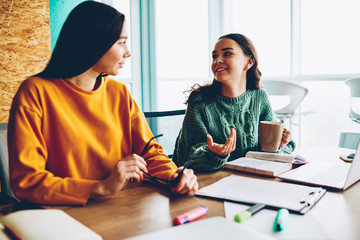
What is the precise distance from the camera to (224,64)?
1655mm

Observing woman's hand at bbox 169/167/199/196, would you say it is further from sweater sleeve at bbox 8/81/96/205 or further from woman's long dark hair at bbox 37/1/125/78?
woman's long dark hair at bbox 37/1/125/78

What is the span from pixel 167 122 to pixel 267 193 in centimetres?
86

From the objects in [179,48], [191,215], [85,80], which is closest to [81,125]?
A: [85,80]

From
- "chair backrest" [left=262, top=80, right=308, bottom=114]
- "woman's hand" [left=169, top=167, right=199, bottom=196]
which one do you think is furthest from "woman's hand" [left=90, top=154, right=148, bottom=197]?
"chair backrest" [left=262, top=80, right=308, bottom=114]

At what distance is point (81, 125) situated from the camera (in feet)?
3.69

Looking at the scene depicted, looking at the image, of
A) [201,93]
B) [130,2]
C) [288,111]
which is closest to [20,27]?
[130,2]

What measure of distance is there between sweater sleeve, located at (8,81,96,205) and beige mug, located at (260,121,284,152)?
0.70m

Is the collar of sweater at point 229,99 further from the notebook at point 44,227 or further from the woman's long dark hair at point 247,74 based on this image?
the notebook at point 44,227

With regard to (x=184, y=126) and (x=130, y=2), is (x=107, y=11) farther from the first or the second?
(x=130, y=2)

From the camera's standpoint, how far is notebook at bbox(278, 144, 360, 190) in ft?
3.21

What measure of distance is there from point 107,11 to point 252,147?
0.93 meters

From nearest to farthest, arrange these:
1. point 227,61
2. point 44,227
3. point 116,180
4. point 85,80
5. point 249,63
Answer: point 44,227, point 116,180, point 85,80, point 227,61, point 249,63

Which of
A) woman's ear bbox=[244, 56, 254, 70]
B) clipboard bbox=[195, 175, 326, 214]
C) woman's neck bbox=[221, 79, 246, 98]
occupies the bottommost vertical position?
clipboard bbox=[195, 175, 326, 214]

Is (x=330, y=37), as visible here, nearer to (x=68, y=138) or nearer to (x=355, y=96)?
(x=355, y=96)
